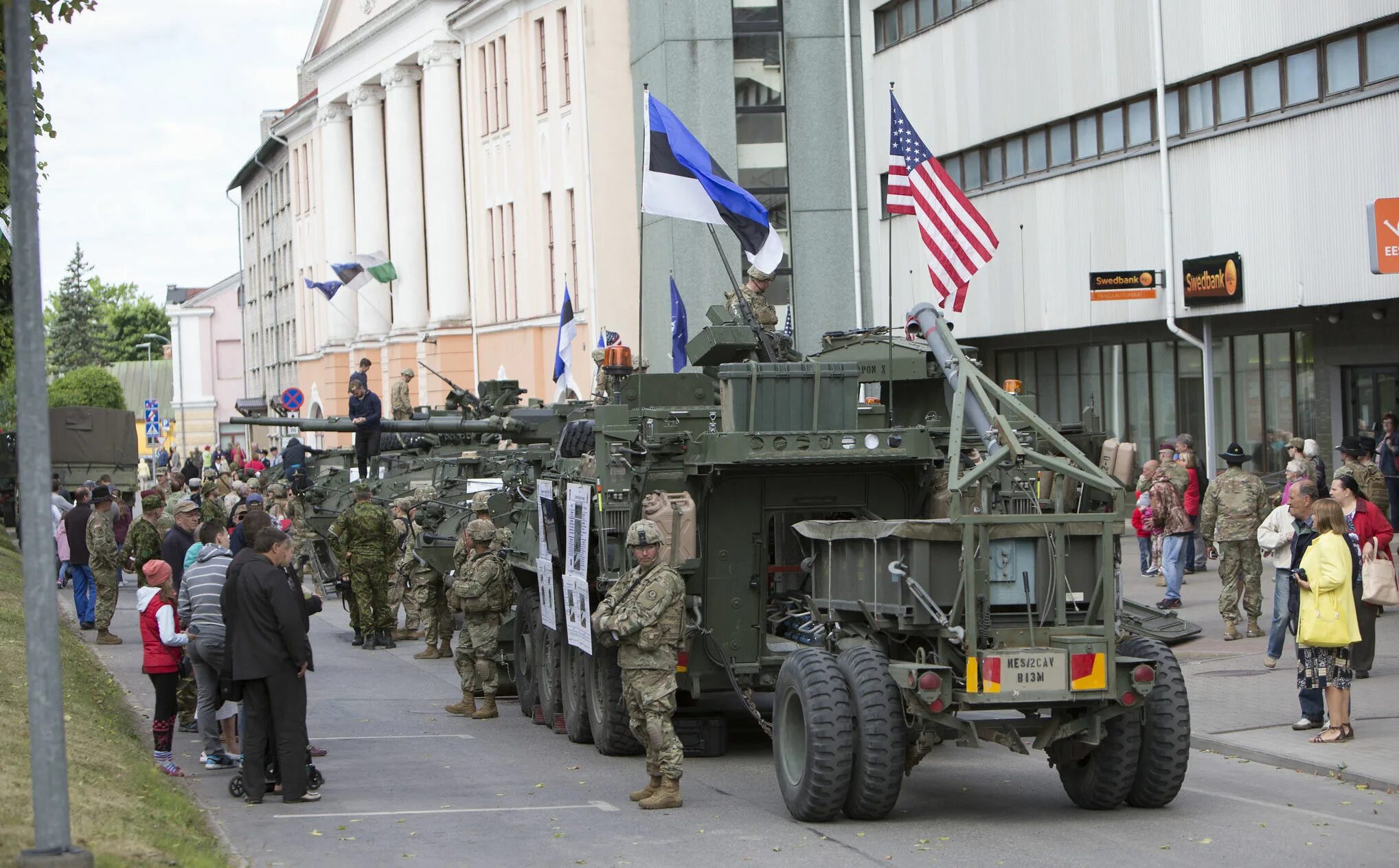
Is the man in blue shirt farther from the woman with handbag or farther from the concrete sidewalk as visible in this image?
the woman with handbag

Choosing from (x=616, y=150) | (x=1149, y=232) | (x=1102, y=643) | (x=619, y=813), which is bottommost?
(x=619, y=813)

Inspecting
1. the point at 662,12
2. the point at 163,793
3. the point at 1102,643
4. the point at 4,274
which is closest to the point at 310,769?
the point at 163,793

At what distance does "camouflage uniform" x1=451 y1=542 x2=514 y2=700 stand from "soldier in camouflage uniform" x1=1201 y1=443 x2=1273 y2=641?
6.74 meters

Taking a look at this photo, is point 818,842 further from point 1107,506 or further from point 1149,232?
point 1149,232

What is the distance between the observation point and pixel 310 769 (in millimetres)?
12070

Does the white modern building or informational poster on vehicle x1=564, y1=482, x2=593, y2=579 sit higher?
the white modern building

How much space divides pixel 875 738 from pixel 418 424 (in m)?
14.7

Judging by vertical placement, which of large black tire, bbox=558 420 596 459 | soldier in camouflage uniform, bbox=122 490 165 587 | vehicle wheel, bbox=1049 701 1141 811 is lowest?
vehicle wheel, bbox=1049 701 1141 811

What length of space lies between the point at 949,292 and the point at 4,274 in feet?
31.1

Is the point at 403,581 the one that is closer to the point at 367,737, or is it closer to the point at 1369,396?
the point at 367,737

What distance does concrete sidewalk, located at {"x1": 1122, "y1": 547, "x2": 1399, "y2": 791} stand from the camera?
1213cm

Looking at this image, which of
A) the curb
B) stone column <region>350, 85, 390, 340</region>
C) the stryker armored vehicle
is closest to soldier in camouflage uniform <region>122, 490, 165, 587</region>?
the stryker armored vehicle

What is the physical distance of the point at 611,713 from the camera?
13234mm

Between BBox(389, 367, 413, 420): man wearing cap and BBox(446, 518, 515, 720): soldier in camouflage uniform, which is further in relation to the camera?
BBox(389, 367, 413, 420): man wearing cap
